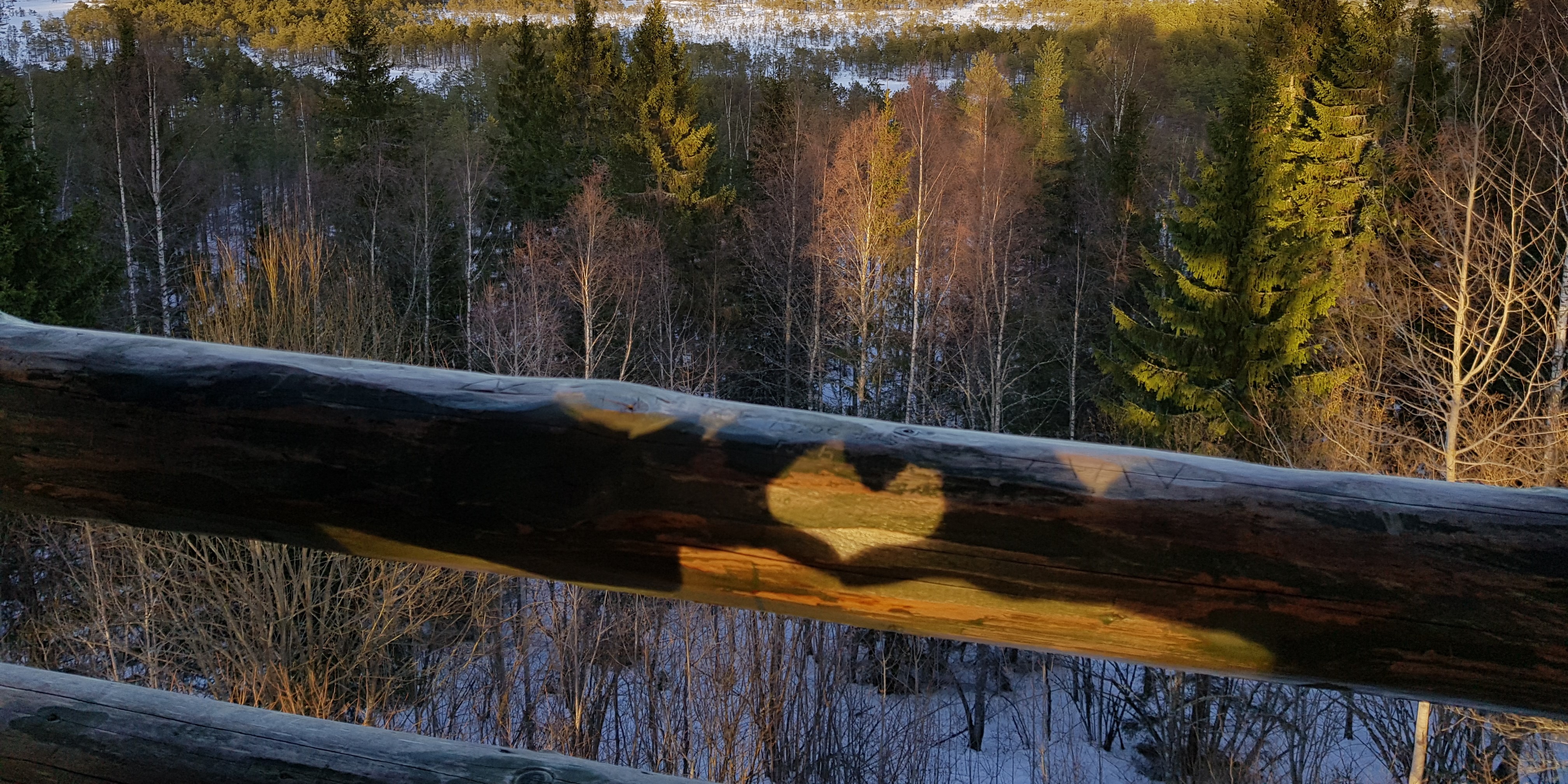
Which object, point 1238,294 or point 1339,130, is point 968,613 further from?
point 1339,130

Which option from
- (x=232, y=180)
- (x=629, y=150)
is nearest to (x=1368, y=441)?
(x=629, y=150)

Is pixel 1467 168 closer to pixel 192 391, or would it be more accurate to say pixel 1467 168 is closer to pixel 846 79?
pixel 192 391

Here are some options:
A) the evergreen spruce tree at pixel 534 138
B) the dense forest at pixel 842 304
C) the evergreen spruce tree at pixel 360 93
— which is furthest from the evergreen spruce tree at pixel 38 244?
the evergreen spruce tree at pixel 534 138

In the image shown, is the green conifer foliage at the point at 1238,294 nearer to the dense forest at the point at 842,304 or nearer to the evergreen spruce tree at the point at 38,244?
the dense forest at the point at 842,304

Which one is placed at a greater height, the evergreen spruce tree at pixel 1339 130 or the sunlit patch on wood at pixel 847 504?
the evergreen spruce tree at pixel 1339 130

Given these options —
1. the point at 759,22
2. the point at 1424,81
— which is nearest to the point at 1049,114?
the point at 1424,81

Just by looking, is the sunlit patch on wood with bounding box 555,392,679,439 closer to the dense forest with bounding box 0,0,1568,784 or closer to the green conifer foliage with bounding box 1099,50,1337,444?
the dense forest with bounding box 0,0,1568,784
